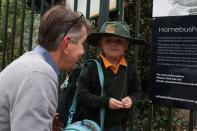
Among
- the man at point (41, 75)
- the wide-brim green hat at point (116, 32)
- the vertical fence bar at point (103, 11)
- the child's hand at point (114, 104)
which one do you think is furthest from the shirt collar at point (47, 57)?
the vertical fence bar at point (103, 11)

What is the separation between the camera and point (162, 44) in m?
3.31

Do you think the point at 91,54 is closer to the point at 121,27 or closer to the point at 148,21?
the point at 148,21

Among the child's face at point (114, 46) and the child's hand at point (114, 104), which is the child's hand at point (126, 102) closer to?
the child's hand at point (114, 104)

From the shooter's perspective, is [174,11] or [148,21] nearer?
[174,11]

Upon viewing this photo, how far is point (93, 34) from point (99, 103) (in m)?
0.54

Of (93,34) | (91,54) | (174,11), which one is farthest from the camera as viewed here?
(91,54)

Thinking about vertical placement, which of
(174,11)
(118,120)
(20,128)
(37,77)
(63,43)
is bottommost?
(118,120)

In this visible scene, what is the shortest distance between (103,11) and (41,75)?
180 centimetres

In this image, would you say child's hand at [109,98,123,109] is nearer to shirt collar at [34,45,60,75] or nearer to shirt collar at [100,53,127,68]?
shirt collar at [100,53,127,68]

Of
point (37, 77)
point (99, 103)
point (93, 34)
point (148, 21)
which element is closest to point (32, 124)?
point (37, 77)

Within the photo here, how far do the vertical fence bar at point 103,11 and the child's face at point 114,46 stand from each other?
40 cm

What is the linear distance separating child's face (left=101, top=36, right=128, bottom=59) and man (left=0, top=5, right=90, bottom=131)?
95 cm

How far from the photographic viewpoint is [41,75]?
2113mm

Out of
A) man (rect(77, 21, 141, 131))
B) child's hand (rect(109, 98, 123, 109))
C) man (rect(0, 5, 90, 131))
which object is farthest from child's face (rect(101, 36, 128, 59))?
man (rect(0, 5, 90, 131))
